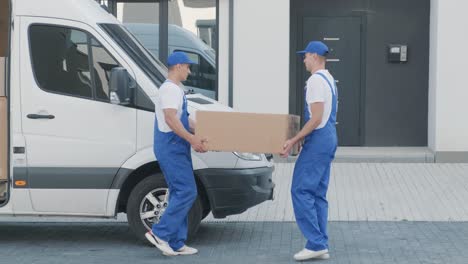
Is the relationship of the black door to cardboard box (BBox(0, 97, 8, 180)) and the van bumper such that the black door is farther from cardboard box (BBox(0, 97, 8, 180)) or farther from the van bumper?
cardboard box (BBox(0, 97, 8, 180))

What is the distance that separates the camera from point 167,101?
9.34 metres

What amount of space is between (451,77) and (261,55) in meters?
2.85

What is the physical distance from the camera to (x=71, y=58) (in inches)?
398

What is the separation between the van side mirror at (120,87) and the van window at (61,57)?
0.29 metres

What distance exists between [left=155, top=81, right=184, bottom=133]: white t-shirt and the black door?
876 centimetres

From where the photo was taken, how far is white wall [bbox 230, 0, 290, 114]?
55.9ft

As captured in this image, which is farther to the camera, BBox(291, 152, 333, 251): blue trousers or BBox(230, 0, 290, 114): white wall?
BBox(230, 0, 290, 114): white wall

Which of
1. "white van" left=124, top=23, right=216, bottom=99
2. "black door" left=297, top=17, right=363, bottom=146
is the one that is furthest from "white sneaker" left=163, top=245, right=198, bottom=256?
"black door" left=297, top=17, right=363, bottom=146

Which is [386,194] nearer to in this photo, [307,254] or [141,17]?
[307,254]

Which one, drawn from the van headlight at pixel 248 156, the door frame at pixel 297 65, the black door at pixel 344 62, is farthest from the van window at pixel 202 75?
the van headlight at pixel 248 156

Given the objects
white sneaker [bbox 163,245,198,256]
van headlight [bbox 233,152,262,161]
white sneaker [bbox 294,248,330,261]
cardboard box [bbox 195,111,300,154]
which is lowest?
white sneaker [bbox 163,245,198,256]

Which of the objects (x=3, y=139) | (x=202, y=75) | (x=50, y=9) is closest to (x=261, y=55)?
(x=202, y=75)

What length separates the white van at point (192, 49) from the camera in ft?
56.8

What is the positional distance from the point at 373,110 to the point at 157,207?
8.82 m
